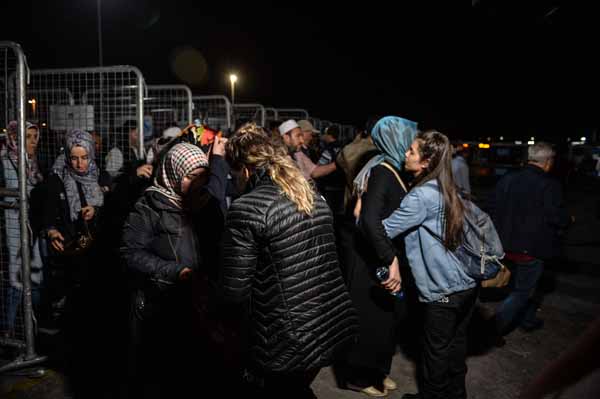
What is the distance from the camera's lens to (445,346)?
2.96 m

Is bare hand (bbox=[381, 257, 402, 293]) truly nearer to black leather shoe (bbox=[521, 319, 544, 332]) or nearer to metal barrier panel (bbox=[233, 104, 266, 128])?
black leather shoe (bbox=[521, 319, 544, 332])

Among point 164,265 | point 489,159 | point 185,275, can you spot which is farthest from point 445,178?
point 489,159

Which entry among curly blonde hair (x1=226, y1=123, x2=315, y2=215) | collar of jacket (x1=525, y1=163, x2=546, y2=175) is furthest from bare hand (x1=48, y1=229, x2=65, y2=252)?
collar of jacket (x1=525, y1=163, x2=546, y2=175)

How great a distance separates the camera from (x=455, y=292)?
294cm

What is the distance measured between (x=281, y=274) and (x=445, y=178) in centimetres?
153

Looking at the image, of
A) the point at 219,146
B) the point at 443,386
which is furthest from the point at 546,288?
the point at 219,146

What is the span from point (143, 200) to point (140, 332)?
2.88 feet

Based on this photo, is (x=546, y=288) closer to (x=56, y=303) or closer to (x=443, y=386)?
(x=443, y=386)

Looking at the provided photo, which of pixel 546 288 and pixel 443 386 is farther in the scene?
pixel 546 288

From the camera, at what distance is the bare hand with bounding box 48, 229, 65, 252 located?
3.95 m

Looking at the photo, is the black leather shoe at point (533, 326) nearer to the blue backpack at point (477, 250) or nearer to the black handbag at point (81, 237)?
the blue backpack at point (477, 250)

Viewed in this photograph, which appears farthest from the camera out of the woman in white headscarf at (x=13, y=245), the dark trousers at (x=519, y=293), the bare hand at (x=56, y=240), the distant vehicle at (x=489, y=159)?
the distant vehicle at (x=489, y=159)

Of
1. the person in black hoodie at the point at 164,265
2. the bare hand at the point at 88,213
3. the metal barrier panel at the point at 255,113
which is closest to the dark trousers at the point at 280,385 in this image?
the person in black hoodie at the point at 164,265

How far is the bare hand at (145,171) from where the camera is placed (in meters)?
4.51
